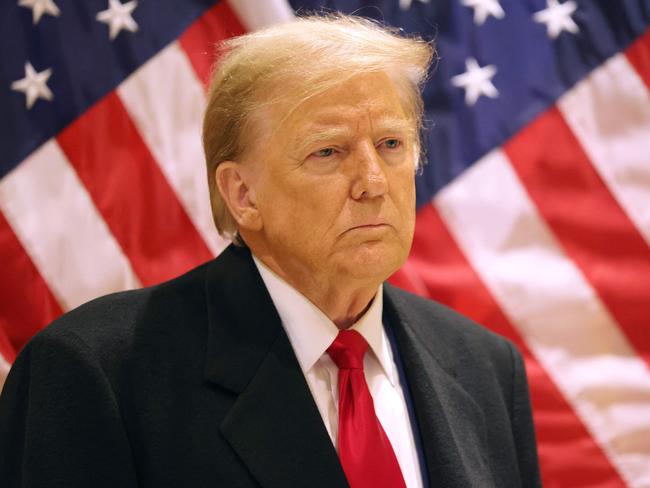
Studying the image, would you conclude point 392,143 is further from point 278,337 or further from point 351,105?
point 278,337

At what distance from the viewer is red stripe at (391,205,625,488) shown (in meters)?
2.82

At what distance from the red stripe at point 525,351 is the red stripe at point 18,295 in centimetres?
93

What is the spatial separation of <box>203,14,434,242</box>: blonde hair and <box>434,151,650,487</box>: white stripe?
29.3 inches

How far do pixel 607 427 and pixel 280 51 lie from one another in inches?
58.3

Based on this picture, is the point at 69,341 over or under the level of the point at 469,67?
under

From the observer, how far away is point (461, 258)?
9.30ft

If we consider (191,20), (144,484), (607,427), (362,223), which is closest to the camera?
(144,484)

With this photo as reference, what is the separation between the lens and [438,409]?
211cm

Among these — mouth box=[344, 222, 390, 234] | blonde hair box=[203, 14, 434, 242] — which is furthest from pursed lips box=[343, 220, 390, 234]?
blonde hair box=[203, 14, 434, 242]

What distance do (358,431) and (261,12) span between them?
1190mm

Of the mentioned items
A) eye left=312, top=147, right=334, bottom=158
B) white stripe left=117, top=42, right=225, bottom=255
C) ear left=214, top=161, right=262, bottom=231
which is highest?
white stripe left=117, top=42, right=225, bottom=255

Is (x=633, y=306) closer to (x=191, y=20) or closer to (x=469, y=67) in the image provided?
(x=469, y=67)

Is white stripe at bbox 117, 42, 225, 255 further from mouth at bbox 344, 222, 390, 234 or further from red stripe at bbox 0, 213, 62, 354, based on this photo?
mouth at bbox 344, 222, 390, 234

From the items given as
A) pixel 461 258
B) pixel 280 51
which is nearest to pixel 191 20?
pixel 280 51
